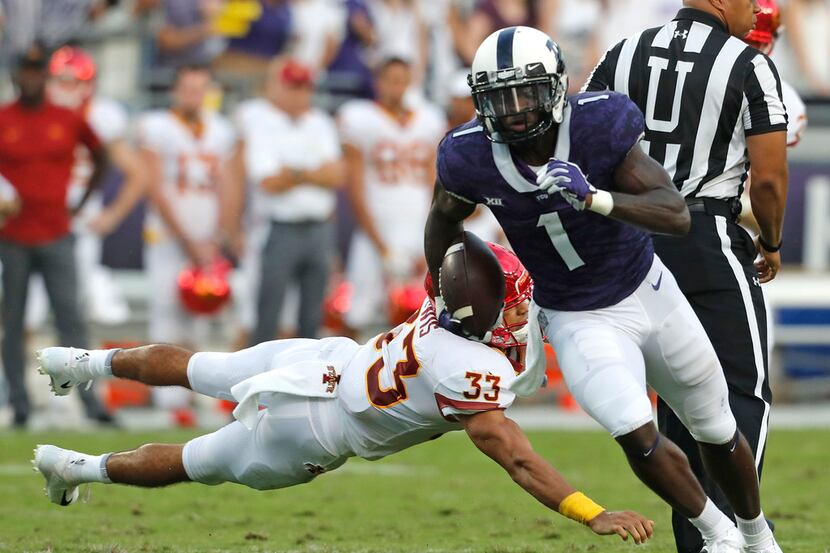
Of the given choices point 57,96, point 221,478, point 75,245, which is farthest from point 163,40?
point 221,478

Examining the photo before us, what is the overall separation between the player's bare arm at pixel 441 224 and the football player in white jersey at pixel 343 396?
0.23 feet

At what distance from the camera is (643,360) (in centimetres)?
441

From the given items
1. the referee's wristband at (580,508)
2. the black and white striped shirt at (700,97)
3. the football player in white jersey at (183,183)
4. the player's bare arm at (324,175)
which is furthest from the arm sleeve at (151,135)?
the referee's wristband at (580,508)

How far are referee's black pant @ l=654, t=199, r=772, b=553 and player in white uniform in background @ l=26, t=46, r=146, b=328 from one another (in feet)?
17.5

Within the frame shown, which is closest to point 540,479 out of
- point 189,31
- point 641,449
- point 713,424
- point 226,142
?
point 641,449

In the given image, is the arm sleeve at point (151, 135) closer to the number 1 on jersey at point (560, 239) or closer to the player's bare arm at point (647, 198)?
the number 1 on jersey at point (560, 239)

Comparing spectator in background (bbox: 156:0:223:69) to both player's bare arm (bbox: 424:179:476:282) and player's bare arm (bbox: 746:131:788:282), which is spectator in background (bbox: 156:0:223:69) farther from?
player's bare arm (bbox: 746:131:788:282)

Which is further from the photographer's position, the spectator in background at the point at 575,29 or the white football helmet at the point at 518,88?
the spectator in background at the point at 575,29

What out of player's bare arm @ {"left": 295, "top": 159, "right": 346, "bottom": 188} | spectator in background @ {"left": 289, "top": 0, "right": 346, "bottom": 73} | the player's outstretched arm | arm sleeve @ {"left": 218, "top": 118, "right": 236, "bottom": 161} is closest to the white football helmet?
the player's outstretched arm

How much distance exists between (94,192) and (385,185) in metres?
1.95

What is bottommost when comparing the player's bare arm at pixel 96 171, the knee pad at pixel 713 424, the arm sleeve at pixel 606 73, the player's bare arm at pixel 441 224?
the knee pad at pixel 713 424

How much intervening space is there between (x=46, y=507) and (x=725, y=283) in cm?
331

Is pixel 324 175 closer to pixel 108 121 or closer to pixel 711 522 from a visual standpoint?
pixel 108 121

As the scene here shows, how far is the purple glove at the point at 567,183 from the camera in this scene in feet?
13.0
